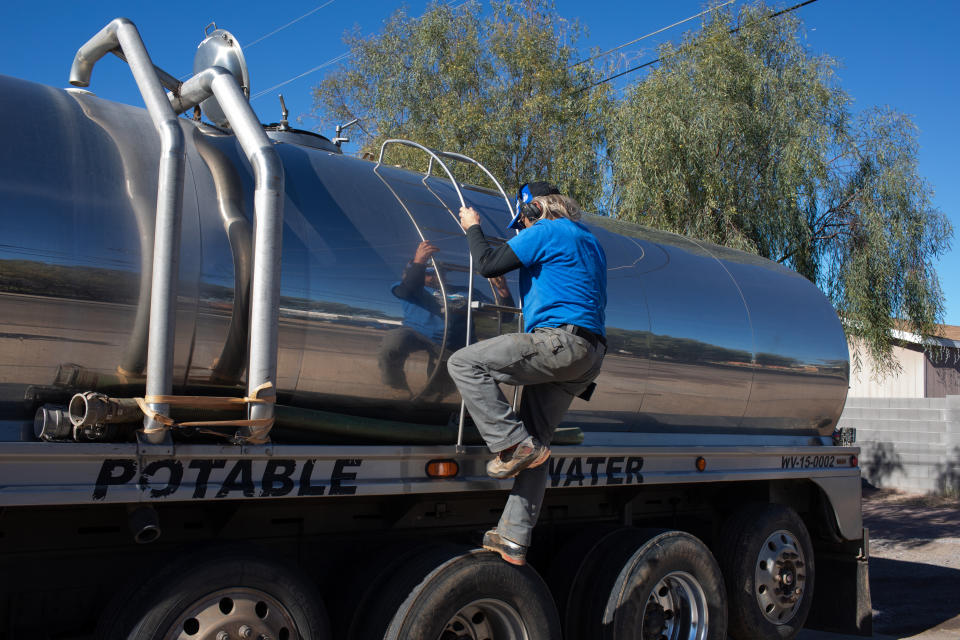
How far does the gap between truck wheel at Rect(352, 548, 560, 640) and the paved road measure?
4.26 metres

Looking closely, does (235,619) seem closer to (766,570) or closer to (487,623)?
(487,623)

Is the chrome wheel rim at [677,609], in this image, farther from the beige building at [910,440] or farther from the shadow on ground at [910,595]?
the beige building at [910,440]

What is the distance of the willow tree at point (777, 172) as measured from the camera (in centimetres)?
1253

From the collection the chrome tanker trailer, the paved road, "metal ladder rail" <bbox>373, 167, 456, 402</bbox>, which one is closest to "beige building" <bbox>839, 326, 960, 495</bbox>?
the paved road

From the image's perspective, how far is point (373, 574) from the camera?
4.36m

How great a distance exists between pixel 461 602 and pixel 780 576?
3322 millimetres

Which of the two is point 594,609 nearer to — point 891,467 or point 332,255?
point 332,255

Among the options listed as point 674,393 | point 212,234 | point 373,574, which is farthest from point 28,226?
point 674,393

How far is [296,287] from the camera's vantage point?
4.03m

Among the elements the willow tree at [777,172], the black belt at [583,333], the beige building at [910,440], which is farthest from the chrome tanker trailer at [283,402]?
the beige building at [910,440]

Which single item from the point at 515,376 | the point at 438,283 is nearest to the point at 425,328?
the point at 438,283

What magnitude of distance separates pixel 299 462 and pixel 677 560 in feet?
9.14

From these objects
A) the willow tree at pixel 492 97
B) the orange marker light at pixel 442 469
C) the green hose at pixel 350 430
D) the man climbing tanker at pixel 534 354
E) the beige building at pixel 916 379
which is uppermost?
the willow tree at pixel 492 97

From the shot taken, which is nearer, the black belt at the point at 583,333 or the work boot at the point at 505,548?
the black belt at the point at 583,333
